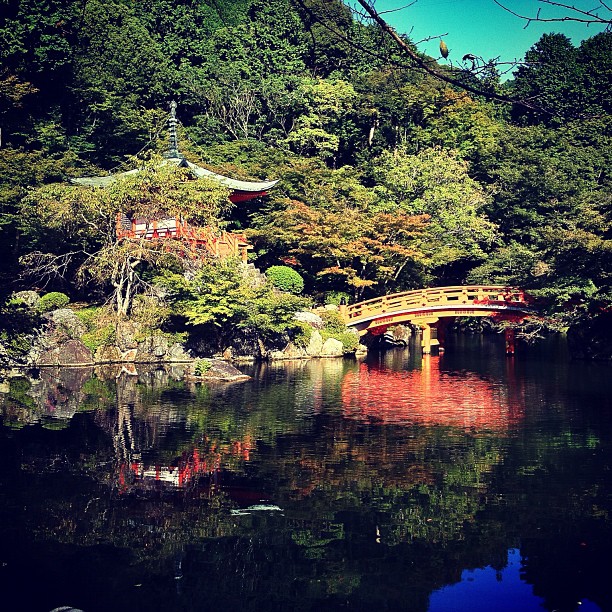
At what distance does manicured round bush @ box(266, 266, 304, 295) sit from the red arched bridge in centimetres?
210

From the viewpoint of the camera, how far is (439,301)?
30719 mm

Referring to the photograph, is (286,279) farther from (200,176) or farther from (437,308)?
(437,308)

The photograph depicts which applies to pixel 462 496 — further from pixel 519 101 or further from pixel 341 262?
pixel 341 262

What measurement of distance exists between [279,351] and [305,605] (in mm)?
20868

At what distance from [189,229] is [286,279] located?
4371mm

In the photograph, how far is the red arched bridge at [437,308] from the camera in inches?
1176

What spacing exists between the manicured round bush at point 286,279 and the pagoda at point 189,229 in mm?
1291

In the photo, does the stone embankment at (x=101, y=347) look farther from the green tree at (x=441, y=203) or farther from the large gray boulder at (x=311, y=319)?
the green tree at (x=441, y=203)

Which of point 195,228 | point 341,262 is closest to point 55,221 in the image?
point 195,228

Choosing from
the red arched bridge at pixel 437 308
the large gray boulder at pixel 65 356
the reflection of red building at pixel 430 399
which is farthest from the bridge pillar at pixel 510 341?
the large gray boulder at pixel 65 356

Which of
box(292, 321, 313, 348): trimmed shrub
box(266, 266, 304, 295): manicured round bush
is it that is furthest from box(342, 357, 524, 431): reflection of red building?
box(266, 266, 304, 295): manicured round bush

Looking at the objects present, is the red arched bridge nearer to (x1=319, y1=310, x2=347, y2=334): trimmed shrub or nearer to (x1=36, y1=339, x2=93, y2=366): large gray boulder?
A: (x1=319, y1=310, x2=347, y2=334): trimmed shrub

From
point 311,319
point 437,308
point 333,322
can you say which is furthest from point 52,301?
point 437,308

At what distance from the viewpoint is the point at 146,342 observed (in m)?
27.5
